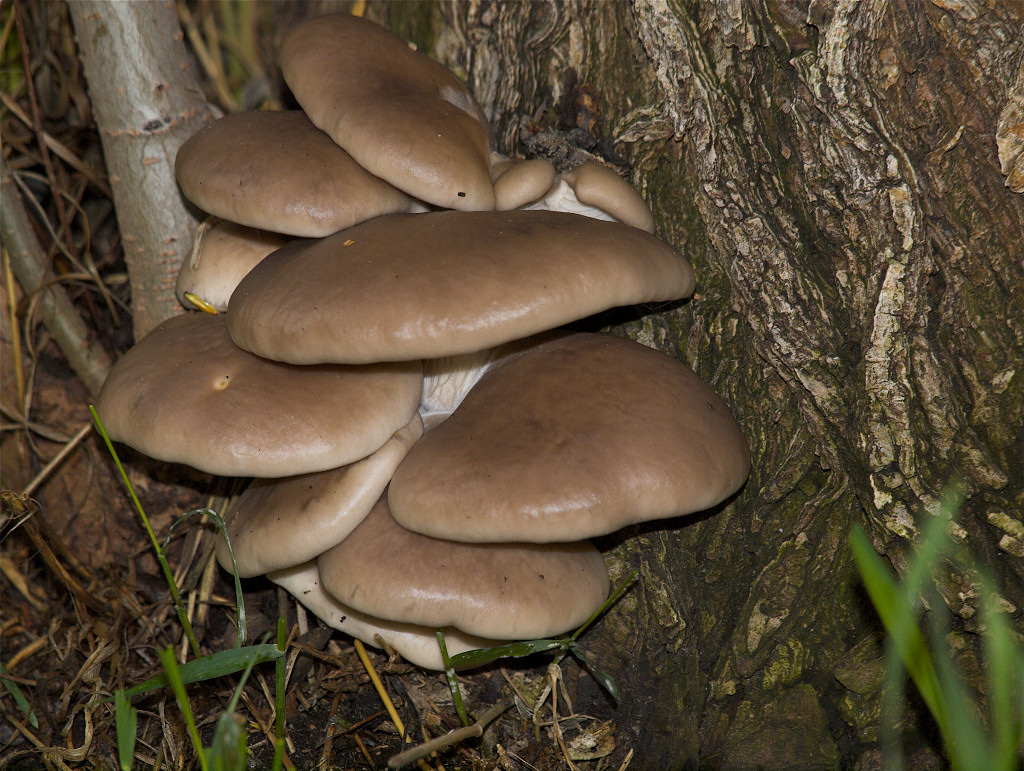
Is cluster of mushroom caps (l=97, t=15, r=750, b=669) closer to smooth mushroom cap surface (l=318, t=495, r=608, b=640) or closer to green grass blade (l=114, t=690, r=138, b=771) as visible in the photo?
smooth mushroom cap surface (l=318, t=495, r=608, b=640)

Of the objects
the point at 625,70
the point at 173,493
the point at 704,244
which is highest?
the point at 625,70

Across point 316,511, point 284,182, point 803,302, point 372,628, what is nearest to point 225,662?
point 316,511

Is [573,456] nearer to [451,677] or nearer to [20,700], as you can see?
[451,677]

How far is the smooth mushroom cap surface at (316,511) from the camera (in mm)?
2086

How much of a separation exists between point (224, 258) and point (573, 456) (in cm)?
149

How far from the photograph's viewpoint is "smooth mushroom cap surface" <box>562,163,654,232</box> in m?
2.25

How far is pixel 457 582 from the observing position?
2.04 meters

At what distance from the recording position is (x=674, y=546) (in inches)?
97.0

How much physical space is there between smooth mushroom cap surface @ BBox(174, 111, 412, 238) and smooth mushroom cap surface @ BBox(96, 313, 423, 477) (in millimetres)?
411

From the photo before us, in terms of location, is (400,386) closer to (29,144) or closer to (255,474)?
(255,474)

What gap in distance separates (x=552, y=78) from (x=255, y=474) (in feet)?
5.76

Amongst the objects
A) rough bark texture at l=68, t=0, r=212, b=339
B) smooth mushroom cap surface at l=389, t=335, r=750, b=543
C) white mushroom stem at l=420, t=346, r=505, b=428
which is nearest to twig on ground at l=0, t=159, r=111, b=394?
rough bark texture at l=68, t=0, r=212, b=339

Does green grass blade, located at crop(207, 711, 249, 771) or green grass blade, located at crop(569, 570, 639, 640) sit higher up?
green grass blade, located at crop(207, 711, 249, 771)

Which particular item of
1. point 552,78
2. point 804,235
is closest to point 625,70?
point 552,78
